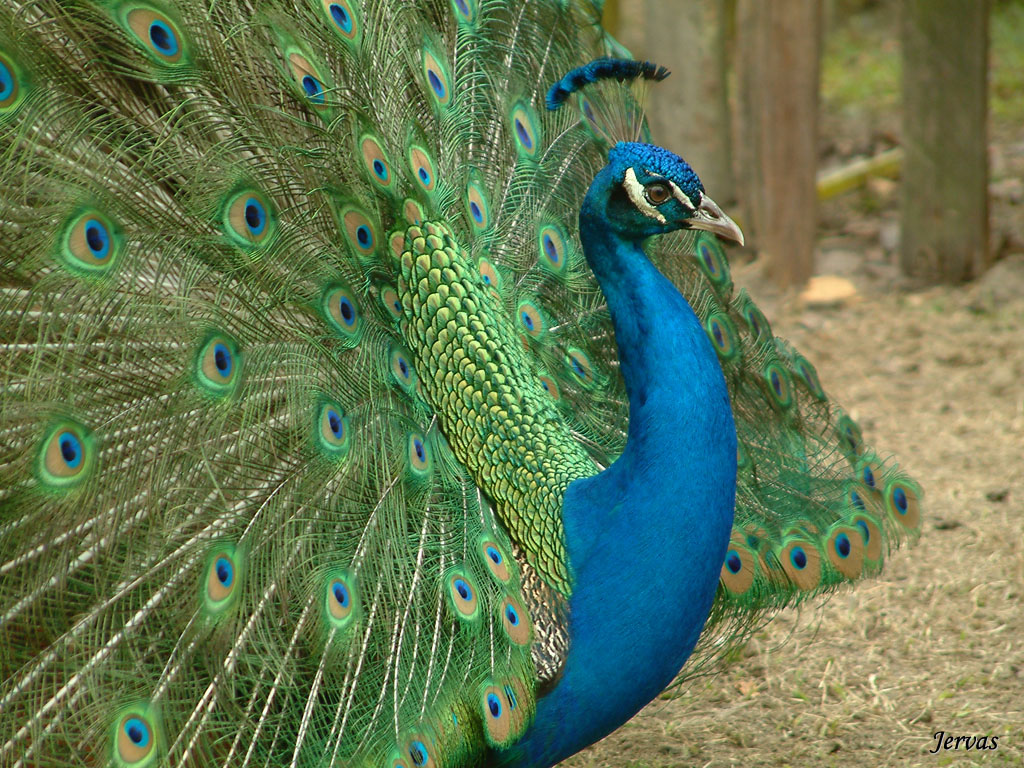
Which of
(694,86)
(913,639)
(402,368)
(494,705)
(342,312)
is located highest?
(694,86)

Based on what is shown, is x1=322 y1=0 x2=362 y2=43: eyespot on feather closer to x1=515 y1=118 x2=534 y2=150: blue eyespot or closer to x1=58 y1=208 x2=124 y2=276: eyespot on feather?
x1=515 y1=118 x2=534 y2=150: blue eyespot

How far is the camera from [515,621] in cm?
237

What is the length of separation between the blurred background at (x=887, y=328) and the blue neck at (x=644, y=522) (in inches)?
25.3

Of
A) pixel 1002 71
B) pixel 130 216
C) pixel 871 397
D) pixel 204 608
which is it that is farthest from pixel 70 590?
pixel 1002 71

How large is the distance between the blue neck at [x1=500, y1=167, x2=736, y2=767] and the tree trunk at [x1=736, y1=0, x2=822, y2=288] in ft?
11.9

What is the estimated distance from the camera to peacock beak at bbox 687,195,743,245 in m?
2.42

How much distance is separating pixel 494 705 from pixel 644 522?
0.47 meters

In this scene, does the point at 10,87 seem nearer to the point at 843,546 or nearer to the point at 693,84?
the point at 843,546

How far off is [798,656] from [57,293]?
2324 mm

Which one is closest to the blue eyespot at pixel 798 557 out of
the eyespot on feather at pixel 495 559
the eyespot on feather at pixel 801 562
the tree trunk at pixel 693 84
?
the eyespot on feather at pixel 801 562

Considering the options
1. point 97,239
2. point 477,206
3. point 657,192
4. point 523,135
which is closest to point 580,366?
point 477,206

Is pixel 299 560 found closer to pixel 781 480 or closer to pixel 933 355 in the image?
pixel 781 480

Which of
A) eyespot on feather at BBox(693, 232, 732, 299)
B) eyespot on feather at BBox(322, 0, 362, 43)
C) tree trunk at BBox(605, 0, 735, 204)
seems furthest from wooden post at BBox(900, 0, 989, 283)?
eyespot on feather at BBox(322, 0, 362, 43)

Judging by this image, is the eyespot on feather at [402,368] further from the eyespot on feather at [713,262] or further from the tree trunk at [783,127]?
the tree trunk at [783,127]
